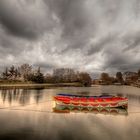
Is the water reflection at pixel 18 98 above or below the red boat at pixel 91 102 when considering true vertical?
below

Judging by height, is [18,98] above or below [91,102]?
below

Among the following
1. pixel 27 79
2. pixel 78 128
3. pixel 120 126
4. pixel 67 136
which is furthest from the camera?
pixel 27 79

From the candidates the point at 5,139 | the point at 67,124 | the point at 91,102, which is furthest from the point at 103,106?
the point at 5,139

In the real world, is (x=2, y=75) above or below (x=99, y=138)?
above

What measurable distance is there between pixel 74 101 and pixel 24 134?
1382 cm

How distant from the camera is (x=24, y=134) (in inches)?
517

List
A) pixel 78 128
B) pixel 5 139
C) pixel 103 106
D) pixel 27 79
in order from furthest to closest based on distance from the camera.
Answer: pixel 27 79 < pixel 103 106 < pixel 78 128 < pixel 5 139

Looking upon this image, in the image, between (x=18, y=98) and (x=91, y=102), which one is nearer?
(x=91, y=102)

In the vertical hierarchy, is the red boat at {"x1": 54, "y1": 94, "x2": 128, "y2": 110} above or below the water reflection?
above

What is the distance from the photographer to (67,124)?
16.7m

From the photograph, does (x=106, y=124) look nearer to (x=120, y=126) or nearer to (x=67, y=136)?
(x=120, y=126)

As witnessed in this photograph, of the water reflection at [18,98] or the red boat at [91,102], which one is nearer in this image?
the red boat at [91,102]

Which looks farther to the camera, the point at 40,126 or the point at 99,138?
the point at 40,126

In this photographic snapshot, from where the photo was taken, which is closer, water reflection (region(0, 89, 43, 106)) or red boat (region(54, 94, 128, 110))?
red boat (region(54, 94, 128, 110))
